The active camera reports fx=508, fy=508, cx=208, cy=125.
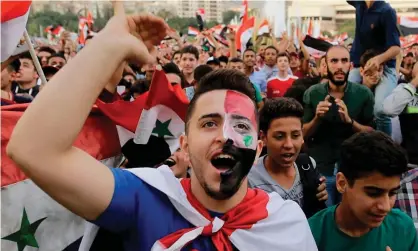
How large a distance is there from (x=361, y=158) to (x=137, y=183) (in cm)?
101

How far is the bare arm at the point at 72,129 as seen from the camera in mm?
1292

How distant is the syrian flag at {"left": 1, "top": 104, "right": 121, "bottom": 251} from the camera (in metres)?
2.21

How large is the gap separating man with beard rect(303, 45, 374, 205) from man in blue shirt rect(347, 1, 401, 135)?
0.49 metres

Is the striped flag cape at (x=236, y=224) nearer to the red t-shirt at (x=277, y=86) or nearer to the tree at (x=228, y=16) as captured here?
the red t-shirt at (x=277, y=86)

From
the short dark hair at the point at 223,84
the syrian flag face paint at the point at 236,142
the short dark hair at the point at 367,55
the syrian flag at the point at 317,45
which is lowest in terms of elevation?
the syrian flag at the point at 317,45

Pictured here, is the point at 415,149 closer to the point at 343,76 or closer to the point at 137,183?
the point at 343,76

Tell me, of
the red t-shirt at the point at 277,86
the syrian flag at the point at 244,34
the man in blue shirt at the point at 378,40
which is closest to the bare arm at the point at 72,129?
the man in blue shirt at the point at 378,40

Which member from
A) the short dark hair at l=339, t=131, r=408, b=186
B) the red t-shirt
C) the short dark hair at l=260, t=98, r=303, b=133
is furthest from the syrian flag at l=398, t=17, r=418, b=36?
the short dark hair at l=339, t=131, r=408, b=186

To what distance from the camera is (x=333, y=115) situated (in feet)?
12.0

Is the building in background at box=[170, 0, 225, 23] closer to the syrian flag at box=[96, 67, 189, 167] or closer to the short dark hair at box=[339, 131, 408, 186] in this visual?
the syrian flag at box=[96, 67, 189, 167]

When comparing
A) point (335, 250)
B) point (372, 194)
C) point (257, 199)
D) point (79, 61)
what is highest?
point (79, 61)

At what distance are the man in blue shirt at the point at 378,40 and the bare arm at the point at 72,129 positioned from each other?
333cm

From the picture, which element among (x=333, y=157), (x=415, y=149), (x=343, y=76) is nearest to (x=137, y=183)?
(x=333, y=157)

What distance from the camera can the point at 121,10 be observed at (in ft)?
5.05
